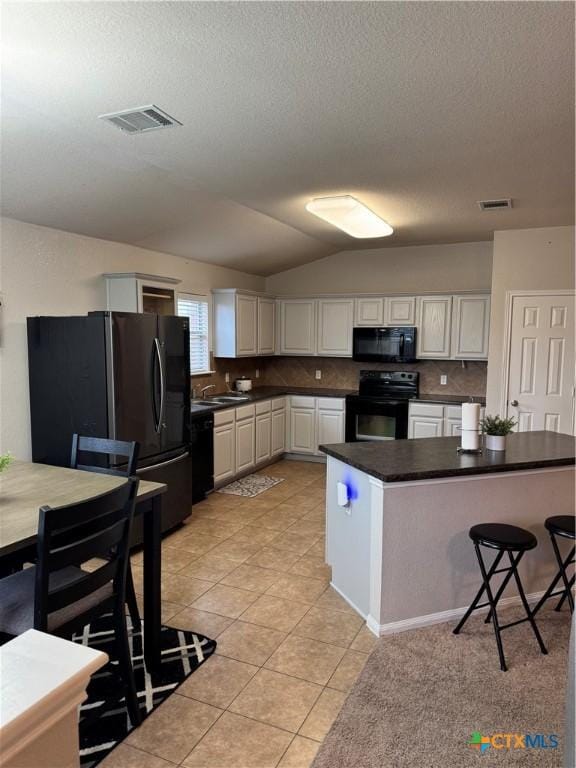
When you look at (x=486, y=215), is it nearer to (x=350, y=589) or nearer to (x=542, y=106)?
(x=542, y=106)

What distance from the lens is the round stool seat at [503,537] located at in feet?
8.18

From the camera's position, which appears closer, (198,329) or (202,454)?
(202,454)

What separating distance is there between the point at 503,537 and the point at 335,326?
4.21 m

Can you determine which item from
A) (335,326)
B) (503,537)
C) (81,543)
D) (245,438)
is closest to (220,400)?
(245,438)

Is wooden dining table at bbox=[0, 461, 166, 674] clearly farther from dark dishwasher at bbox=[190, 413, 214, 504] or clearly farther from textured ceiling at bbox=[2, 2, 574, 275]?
dark dishwasher at bbox=[190, 413, 214, 504]

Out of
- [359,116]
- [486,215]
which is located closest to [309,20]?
[359,116]

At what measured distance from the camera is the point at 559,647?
2646 mm

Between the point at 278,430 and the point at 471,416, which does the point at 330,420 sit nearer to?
the point at 278,430

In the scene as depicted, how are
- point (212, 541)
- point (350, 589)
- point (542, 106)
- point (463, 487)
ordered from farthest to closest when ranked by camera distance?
point (212, 541), point (350, 589), point (463, 487), point (542, 106)

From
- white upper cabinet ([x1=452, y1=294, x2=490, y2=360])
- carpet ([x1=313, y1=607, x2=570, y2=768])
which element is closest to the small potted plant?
carpet ([x1=313, y1=607, x2=570, y2=768])

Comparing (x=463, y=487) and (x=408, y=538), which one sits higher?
(x=463, y=487)

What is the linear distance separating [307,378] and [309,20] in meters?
5.44

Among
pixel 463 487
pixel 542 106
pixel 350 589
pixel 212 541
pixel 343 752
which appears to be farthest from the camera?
pixel 212 541

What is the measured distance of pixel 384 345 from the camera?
6148mm
